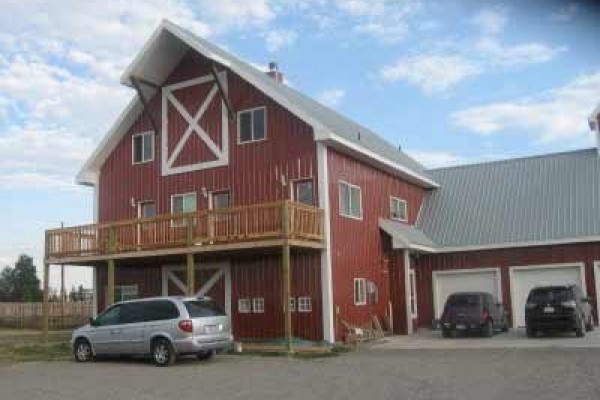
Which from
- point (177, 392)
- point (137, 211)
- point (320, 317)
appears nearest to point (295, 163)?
point (320, 317)

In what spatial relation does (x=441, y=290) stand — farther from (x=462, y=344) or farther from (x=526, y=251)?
(x=462, y=344)

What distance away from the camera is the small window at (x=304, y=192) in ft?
80.4

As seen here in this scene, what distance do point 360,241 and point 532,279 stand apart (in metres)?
7.53

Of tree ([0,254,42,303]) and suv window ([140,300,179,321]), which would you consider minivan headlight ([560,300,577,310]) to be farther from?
tree ([0,254,42,303])

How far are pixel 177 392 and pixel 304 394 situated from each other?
241 centimetres

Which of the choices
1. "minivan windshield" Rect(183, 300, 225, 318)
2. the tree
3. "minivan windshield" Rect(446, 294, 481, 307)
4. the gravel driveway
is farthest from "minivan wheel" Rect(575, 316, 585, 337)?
the tree

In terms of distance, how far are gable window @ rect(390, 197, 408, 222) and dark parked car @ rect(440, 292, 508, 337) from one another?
5436 mm

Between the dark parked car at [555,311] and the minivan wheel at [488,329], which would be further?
the minivan wheel at [488,329]

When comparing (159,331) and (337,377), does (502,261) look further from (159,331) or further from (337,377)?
(337,377)

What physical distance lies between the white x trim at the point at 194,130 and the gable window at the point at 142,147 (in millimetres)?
762

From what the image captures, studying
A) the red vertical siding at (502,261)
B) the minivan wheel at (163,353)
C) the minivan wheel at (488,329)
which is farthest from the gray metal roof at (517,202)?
the minivan wheel at (163,353)

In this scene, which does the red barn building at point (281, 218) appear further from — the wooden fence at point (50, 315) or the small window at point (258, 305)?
the wooden fence at point (50, 315)

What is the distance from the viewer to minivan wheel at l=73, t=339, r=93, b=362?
2042 centimetres

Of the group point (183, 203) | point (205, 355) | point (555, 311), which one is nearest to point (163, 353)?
point (205, 355)
